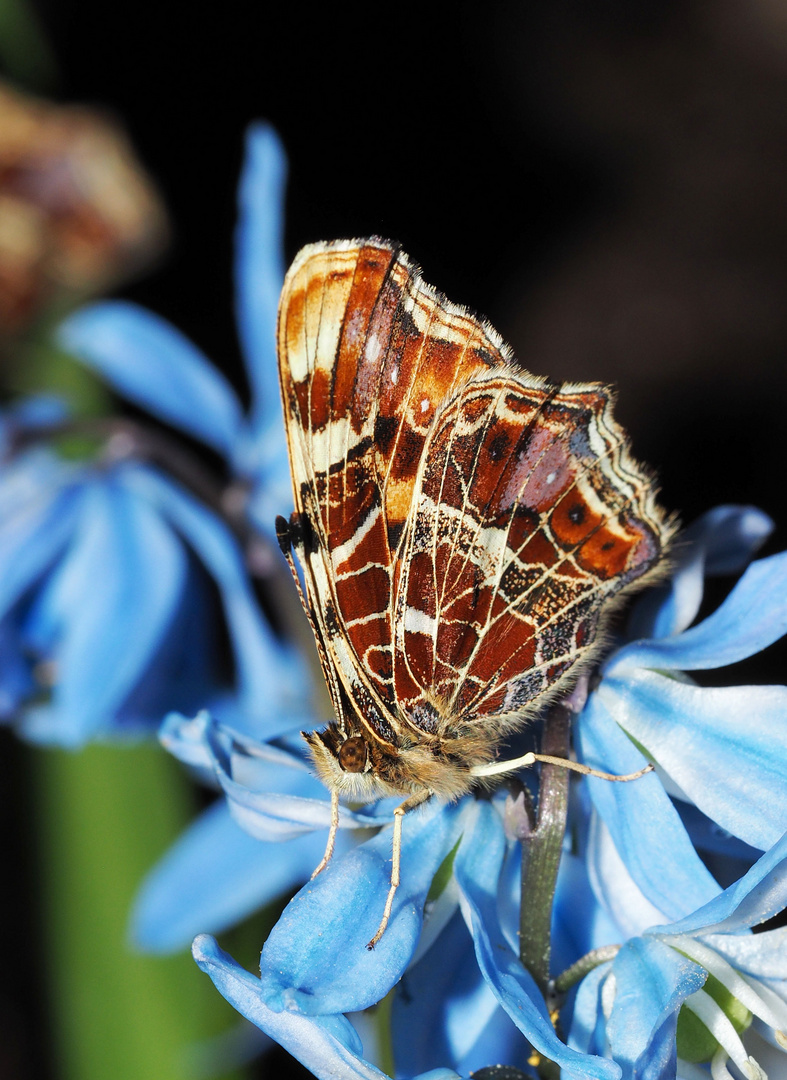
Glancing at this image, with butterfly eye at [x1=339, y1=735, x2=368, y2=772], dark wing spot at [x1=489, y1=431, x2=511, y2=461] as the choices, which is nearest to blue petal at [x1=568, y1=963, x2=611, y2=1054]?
butterfly eye at [x1=339, y1=735, x2=368, y2=772]

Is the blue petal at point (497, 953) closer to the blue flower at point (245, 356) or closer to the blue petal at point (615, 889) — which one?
the blue petal at point (615, 889)

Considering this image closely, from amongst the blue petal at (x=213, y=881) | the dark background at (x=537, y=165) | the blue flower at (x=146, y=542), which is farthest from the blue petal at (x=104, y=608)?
the dark background at (x=537, y=165)

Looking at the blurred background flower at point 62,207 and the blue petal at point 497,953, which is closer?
the blue petal at point 497,953

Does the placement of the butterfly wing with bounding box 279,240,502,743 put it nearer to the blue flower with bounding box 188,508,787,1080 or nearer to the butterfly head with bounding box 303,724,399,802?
the butterfly head with bounding box 303,724,399,802

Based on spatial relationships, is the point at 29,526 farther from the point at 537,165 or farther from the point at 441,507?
the point at 537,165

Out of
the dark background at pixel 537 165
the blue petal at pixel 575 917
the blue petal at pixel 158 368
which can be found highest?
the dark background at pixel 537 165

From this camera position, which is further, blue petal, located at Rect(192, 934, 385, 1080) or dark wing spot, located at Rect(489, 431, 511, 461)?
dark wing spot, located at Rect(489, 431, 511, 461)

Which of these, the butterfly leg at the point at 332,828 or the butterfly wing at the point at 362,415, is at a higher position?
the butterfly wing at the point at 362,415

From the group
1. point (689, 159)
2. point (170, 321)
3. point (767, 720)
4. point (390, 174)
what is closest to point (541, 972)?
point (767, 720)
